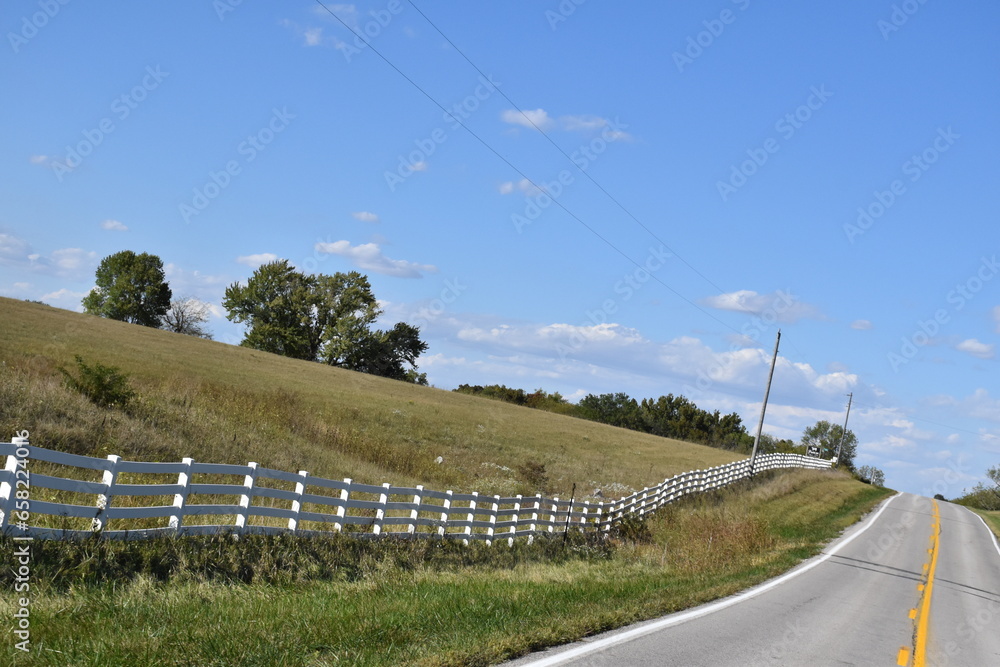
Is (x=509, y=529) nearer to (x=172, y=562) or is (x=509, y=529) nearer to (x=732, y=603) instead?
(x=732, y=603)

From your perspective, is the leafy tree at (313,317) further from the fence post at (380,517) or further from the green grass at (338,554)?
the fence post at (380,517)

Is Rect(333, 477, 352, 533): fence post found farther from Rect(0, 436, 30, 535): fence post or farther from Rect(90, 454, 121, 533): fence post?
Rect(0, 436, 30, 535): fence post

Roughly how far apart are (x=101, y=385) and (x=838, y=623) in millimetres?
18280

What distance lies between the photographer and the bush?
2212cm

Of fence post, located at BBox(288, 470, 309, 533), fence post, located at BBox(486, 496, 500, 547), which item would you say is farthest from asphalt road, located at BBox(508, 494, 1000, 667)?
fence post, located at BBox(486, 496, 500, 547)

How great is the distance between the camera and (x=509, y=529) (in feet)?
68.1

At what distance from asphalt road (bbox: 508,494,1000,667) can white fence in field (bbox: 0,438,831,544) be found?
5.44 m

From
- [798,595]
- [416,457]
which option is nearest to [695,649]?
[798,595]

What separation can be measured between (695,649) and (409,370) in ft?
330

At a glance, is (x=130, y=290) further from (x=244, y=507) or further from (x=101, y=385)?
(x=244, y=507)

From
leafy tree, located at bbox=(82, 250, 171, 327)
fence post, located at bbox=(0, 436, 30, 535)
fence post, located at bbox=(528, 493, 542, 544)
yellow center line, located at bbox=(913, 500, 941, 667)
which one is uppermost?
leafy tree, located at bbox=(82, 250, 171, 327)

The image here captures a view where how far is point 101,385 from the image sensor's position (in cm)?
2248

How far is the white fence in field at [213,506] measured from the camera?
30.9 ft

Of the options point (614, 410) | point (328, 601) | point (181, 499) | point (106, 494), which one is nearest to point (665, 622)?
point (328, 601)
